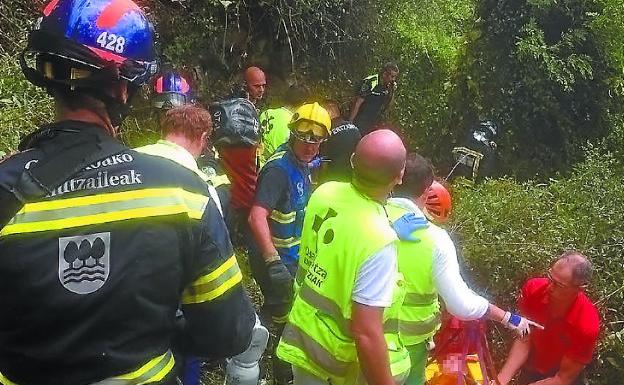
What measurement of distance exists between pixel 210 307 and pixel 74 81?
564 mm

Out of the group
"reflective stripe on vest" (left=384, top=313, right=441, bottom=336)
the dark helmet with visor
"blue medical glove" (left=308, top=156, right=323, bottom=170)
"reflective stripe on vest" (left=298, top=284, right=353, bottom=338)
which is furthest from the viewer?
"blue medical glove" (left=308, top=156, right=323, bottom=170)

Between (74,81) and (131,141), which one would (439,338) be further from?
(131,141)

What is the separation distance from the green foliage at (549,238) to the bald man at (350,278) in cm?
204

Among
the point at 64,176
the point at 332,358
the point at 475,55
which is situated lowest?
→ the point at 475,55

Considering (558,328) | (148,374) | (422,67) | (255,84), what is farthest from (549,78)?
(148,374)

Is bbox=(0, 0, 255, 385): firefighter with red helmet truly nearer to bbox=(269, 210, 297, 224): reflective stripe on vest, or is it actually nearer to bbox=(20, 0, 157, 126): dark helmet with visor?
bbox=(20, 0, 157, 126): dark helmet with visor

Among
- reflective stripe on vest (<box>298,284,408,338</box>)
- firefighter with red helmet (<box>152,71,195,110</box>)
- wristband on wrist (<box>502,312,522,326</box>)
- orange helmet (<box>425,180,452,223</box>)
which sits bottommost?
wristband on wrist (<box>502,312,522,326</box>)

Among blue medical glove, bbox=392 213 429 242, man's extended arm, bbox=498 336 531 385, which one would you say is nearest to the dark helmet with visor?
blue medical glove, bbox=392 213 429 242

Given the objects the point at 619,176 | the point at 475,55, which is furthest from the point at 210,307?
the point at 475,55

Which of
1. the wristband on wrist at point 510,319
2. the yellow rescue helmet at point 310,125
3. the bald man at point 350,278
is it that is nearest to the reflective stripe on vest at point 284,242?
the yellow rescue helmet at point 310,125

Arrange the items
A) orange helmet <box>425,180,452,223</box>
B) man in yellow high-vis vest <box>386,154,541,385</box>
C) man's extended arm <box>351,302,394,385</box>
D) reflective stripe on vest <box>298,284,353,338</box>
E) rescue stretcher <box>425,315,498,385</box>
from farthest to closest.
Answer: orange helmet <box>425,180,452,223</box>
rescue stretcher <box>425,315,498,385</box>
man in yellow high-vis vest <box>386,154,541,385</box>
reflective stripe on vest <box>298,284,353,338</box>
man's extended arm <box>351,302,394,385</box>

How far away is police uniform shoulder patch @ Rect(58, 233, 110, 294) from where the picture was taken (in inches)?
58.2

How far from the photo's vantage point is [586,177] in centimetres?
580

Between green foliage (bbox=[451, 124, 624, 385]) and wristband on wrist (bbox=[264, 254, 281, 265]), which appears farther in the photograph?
green foliage (bbox=[451, 124, 624, 385])
